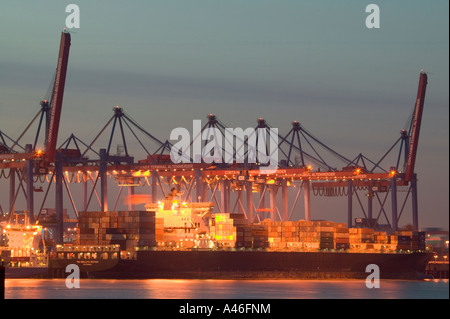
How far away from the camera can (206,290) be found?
77625 millimetres

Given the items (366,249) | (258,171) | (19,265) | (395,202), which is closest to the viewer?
(19,265)

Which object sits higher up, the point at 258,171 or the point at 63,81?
the point at 63,81

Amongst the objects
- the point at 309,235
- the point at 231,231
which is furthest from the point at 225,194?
the point at 231,231

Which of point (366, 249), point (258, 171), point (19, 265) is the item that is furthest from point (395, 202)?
point (19, 265)

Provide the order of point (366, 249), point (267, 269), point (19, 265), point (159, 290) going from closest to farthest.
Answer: point (159, 290) < point (19, 265) < point (267, 269) < point (366, 249)

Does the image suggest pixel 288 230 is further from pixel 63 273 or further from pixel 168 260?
pixel 63 273

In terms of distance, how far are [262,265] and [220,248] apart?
4.96 metres

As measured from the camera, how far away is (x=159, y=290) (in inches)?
3004

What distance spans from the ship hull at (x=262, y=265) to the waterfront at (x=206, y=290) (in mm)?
2004

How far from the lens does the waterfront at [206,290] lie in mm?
71250

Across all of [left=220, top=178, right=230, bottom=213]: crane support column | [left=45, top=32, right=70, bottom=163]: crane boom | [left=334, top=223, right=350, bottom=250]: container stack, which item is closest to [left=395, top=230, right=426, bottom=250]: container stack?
[left=334, top=223, right=350, bottom=250]: container stack

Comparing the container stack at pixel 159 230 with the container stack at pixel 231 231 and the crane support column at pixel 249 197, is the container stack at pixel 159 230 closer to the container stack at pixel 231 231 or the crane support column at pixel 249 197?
the container stack at pixel 231 231

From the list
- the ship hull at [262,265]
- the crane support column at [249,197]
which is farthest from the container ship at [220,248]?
the crane support column at [249,197]

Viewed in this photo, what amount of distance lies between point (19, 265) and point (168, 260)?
14487 millimetres
